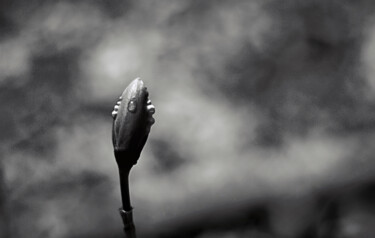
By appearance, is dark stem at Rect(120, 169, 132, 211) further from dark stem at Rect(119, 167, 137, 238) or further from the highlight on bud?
the highlight on bud

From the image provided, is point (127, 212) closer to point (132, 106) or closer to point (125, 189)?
point (125, 189)

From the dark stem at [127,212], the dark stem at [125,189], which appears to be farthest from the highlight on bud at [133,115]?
the dark stem at [127,212]

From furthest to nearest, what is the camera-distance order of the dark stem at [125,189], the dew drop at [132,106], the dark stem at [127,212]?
the dark stem at [127,212] → the dark stem at [125,189] → the dew drop at [132,106]

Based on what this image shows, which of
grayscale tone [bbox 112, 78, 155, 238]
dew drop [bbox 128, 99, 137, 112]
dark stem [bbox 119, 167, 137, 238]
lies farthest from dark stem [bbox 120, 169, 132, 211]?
dew drop [bbox 128, 99, 137, 112]

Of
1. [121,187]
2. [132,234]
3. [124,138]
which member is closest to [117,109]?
[124,138]

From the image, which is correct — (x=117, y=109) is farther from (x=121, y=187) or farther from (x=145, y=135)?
(x=121, y=187)

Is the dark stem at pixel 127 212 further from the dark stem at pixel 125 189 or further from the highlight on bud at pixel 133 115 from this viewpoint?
the highlight on bud at pixel 133 115

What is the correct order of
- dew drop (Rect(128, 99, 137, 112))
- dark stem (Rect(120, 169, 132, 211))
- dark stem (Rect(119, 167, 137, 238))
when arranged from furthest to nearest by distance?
dark stem (Rect(119, 167, 137, 238)) → dark stem (Rect(120, 169, 132, 211)) → dew drop (Rect(128, 99, 137, 112))

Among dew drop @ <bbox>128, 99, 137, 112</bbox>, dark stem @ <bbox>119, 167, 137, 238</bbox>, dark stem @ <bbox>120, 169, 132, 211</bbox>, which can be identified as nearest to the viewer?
dew drop @ <bbox>128, 99, 137, 112</bbox>

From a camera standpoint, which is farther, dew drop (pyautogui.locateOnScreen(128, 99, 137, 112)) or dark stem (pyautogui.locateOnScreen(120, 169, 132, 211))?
dark stem (pyautogui.locateOnScreen(120, 169, 132, 211))

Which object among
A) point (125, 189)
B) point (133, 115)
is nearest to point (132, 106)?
point (133, 115)
